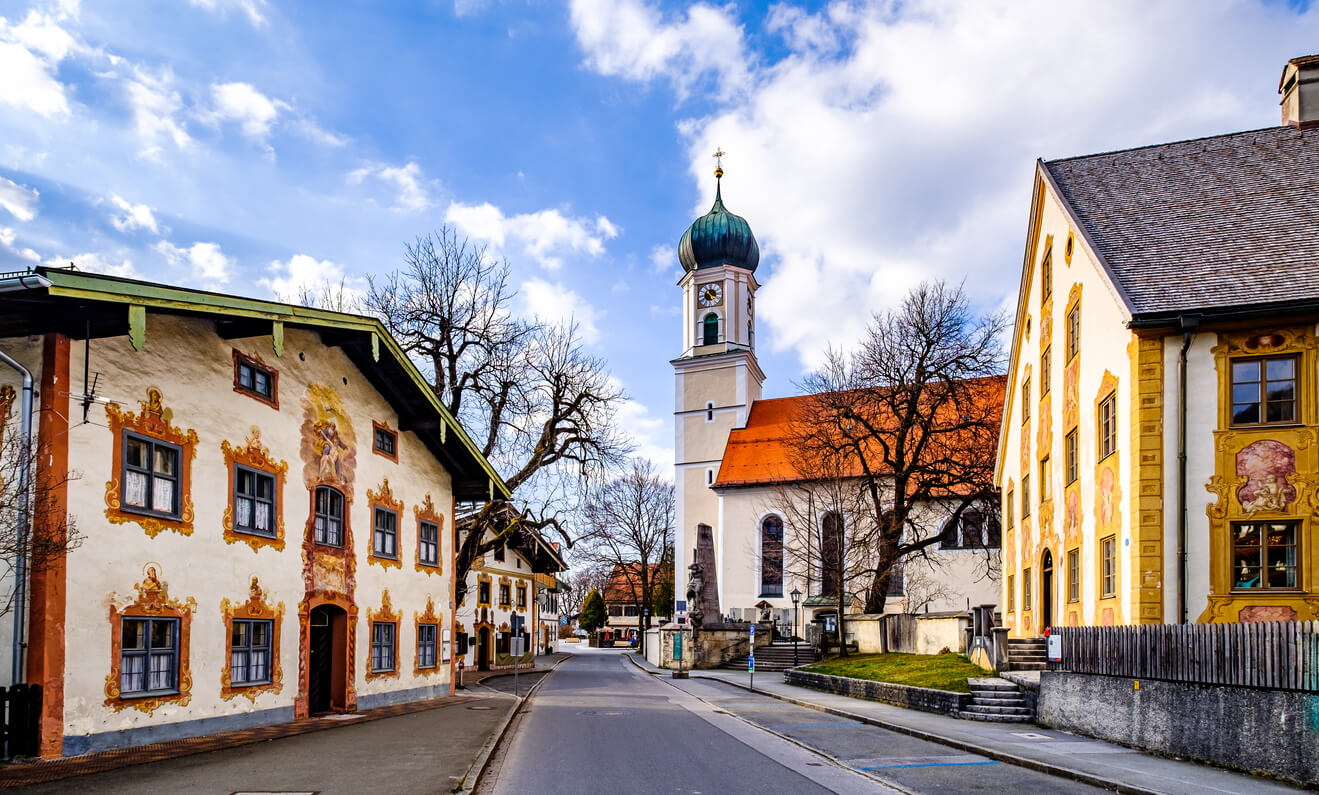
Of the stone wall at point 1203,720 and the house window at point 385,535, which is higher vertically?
the house window at point 385,535

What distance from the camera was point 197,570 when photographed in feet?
55.1

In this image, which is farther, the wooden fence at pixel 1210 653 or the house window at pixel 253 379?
the house window at pixel 253 379

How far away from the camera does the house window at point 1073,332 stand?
23.1 m

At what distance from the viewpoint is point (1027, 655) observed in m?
24.3

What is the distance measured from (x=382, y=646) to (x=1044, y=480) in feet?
55.7

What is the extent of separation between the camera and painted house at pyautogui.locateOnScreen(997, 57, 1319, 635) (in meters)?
17.8

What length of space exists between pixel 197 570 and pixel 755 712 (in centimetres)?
1297

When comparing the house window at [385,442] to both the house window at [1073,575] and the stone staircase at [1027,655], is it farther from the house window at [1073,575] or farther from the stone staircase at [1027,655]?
the house window at [1073,575]

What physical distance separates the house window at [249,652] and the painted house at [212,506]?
0.04 m

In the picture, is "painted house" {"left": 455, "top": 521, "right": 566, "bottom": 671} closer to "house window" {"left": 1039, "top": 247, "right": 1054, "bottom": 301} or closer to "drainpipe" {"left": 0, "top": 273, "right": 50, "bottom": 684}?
"house window" {"left": 1039, "top": 247, "right": 1054, "bottom": 301}

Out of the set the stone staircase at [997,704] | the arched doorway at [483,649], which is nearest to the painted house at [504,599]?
the arched doorway at [483,649]

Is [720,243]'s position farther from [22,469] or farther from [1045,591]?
[22,469]

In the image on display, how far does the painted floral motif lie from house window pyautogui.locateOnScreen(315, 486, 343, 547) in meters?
17.3

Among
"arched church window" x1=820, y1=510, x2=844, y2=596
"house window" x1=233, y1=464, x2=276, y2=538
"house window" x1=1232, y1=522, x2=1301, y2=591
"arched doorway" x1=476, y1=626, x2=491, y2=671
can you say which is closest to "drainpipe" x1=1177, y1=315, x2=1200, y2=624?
"house window" x1=1232, y1=522, x2=1301, y2=591
